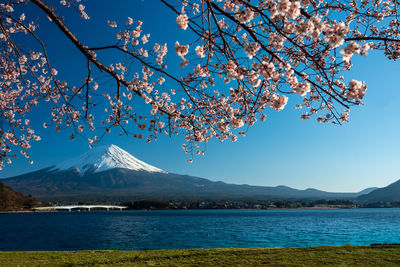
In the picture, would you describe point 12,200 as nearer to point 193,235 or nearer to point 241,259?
point 193,235

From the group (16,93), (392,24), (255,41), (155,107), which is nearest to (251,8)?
(255,41)

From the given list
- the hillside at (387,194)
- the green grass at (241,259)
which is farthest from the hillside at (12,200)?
the hillside at (387,194)

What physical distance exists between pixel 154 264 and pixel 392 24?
9.21 metres

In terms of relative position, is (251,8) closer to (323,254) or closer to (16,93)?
(16,93)

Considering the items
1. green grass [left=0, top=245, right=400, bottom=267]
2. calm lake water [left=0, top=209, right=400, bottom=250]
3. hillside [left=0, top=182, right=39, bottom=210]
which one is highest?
green grass [left=0, top=245, right=400, bottom=267]

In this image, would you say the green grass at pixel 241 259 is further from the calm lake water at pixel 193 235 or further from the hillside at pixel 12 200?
the hillside at pixel 12 200

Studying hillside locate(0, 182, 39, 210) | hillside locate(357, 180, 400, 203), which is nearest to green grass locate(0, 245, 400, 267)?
hillside locate(0, 182, 39, 210)

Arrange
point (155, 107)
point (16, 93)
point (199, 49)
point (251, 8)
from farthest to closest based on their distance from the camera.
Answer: point (16, 93)
point (155, 107)
point (199, 49)
point (251, 8)

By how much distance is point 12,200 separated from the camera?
99.7 metres

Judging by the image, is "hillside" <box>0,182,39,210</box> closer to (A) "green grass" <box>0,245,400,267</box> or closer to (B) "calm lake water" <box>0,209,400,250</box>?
(B) "calm lake water" <box>0,209,400,250</box>

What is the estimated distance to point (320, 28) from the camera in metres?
2.46

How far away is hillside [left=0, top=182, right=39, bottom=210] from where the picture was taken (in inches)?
3765

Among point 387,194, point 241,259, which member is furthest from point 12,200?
point 387,194

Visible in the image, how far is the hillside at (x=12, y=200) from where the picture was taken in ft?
314
